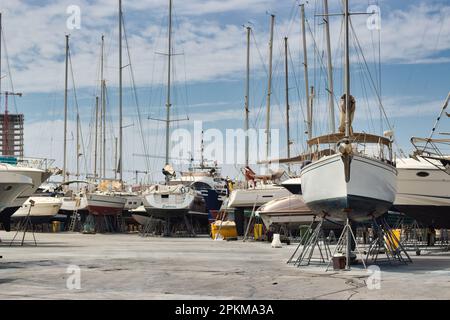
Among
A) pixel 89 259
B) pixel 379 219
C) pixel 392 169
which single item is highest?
pixel 392 169

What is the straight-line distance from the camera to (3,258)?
20812 mm

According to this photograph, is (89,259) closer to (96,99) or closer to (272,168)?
(272,168)

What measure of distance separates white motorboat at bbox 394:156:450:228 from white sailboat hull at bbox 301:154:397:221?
8.64 metres

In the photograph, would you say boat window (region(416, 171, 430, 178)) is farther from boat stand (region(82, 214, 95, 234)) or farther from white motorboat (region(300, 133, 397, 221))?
boat stand (region(82, 214, 95, 234))

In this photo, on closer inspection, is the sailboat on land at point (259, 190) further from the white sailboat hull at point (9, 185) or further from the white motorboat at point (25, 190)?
the white sailboat hull at point (9, 185)

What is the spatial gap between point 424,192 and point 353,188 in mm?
10762

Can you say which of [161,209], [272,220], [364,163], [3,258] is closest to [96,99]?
[161,209]

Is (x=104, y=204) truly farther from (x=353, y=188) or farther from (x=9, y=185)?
(x=353, y=188)

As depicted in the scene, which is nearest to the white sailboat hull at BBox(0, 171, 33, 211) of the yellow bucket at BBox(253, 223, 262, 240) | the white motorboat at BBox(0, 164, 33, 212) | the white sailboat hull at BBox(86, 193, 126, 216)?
the white motorboat at BBox(0, 164, 33, 212)

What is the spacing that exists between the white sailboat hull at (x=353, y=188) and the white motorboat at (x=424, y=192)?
340 inches

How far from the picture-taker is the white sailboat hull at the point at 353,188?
1784 centimetres

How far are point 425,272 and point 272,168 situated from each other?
98.8ft

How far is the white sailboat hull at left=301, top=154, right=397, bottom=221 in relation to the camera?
703 inches

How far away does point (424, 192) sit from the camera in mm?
27344
